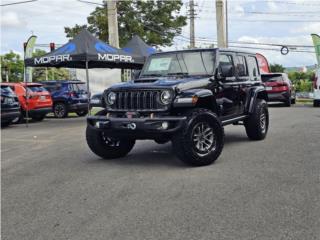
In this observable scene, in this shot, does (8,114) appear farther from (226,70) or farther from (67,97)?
(226,70)

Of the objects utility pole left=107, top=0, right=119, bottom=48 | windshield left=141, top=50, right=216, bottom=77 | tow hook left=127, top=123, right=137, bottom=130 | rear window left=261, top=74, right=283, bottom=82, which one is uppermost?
utility pole left=107, top=0, right=119, bottom=48

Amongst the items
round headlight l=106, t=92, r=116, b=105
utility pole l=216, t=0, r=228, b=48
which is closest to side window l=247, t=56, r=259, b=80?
round headlight l=106, t=92, r=116, b=105

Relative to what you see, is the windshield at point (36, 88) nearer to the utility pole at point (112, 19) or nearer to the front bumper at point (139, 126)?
the utility pole at point (112, 19)

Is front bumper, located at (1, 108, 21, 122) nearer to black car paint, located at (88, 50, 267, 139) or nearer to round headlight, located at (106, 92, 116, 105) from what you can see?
black car paint, located at (88, 50, 267, 139)

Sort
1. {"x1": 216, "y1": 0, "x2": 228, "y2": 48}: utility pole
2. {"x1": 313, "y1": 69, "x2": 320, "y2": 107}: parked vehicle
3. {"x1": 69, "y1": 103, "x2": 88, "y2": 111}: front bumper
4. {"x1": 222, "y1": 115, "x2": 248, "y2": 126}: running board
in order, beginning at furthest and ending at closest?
{"x1": 216, "y1": 0, "x2": 228, "y2": 48}: utility pole
{"x1": 313, "y1": 69, "x2": 320, "y2": 107}: parked vehicle
{"x1": 69, "y1": 103, "x2": 88, "y2": 111}: front bumper
{"x1": 222, "y1": 115, "x2": 248, "y2": 126}: running board

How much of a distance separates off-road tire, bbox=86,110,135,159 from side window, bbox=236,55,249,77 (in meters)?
→ 2.64

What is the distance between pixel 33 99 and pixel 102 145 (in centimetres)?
999

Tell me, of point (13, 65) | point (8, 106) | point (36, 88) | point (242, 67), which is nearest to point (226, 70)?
point (242, 67)

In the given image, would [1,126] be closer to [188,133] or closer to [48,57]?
[48,57]

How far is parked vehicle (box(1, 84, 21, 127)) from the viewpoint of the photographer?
15118 millimetres

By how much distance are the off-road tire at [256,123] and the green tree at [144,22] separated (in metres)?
34.3

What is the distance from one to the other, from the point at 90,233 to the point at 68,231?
0.24m

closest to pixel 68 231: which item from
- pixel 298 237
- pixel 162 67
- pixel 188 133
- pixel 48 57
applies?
pixel 298 237

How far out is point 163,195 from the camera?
580cm
